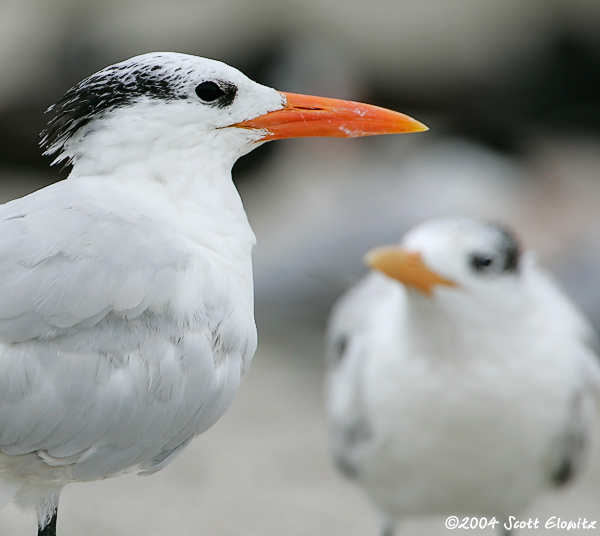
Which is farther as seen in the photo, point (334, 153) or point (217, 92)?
point (334, 153)

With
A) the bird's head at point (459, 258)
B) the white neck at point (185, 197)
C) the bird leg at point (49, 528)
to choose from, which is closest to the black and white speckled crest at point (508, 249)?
the bird's head at point (459, 258)

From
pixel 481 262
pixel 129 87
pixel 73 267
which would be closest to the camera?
pixel 73 267

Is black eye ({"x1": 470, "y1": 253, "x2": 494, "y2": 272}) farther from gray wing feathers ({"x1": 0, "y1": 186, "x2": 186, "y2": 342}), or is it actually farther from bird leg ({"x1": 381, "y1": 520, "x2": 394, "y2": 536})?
gray wing feathers ({"x1": 0, "y1": 186, "x2": 186, "y2": 342})

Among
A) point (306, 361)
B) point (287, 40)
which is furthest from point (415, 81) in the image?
point (306, 361)

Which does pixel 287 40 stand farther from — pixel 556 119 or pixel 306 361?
pixel 306 361

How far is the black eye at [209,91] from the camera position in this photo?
5.01 ft

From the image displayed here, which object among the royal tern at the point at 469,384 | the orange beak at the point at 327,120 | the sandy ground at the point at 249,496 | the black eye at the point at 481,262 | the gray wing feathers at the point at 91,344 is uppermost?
the orange beak at the point at 327,120

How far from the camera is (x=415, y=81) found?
19.7 ft

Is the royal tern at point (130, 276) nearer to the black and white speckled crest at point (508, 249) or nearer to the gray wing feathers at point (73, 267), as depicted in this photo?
the gray wing feathers at point (73, 267)

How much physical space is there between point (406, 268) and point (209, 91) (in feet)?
2.59

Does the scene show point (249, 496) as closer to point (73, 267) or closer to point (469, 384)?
point (469, 384)

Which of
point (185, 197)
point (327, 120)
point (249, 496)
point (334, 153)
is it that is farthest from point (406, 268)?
point (334, 153)

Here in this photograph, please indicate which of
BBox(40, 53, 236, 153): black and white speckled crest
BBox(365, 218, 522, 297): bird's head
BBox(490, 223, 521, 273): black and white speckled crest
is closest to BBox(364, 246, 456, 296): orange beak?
BBox(365, 218, 522, 297): bird's head

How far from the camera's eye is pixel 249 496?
3057mm
